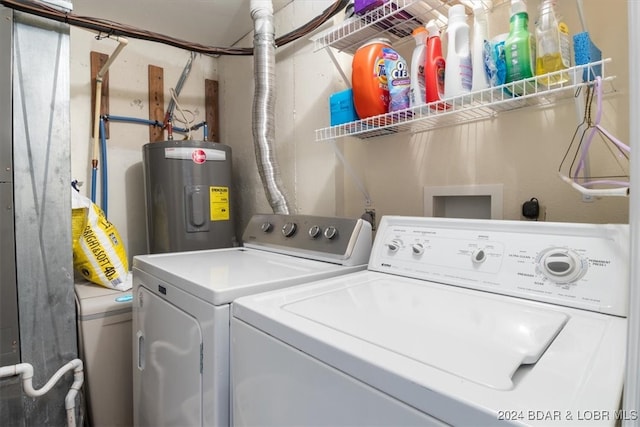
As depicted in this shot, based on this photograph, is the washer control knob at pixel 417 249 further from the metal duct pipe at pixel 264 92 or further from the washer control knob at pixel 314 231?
the metal duct pipe at pixel 264 92

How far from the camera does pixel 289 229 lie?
4.84 ft

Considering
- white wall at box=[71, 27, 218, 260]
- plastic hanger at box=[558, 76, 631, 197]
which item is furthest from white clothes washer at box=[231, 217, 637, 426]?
white wall at box=[71, 27, 218, 260]

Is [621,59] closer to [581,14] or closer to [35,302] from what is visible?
[581,14]

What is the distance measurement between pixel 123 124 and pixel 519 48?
2.50 metres

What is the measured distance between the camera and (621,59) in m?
1.03

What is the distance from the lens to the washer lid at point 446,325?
0.53 metres

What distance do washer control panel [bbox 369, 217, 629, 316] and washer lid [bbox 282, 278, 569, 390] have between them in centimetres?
7

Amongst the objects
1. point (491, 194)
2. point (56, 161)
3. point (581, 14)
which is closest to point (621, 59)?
point (581, 14)

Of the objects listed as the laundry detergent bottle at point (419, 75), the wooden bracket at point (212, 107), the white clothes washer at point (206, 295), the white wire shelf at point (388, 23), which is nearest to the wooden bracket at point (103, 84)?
the wooden bracket at point (212, 107)

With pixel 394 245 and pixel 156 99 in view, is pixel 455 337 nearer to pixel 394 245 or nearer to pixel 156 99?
pixel 394 245

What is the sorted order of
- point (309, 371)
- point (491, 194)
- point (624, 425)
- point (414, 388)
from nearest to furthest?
point (624, 425) < point (414, 388) < point (309, 371) < point (491, 194)

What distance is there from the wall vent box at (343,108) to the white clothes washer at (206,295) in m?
0.46

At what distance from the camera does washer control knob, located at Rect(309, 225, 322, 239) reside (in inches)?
52.8

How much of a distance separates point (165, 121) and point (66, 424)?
1954 millimetres
